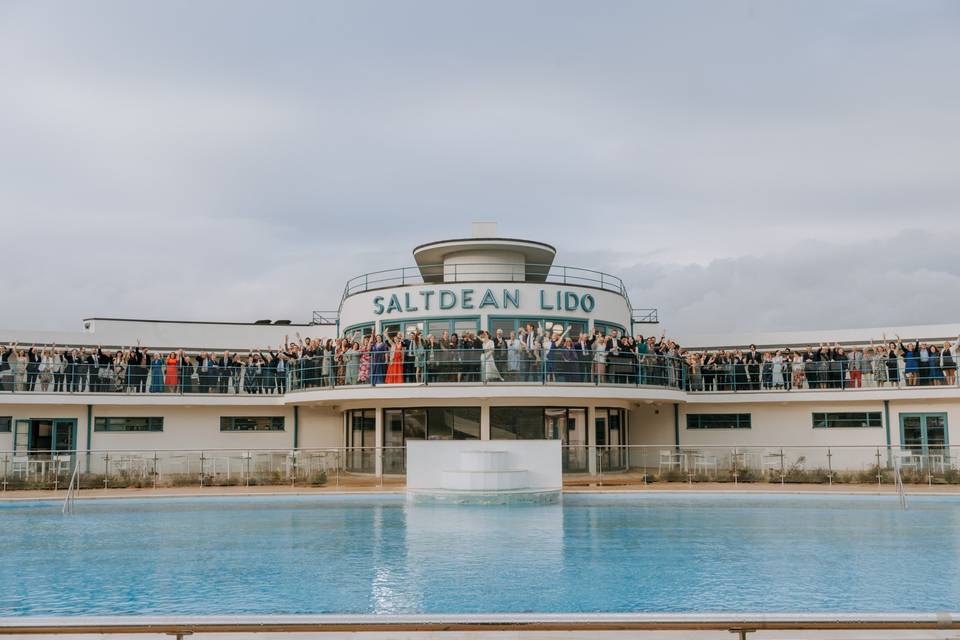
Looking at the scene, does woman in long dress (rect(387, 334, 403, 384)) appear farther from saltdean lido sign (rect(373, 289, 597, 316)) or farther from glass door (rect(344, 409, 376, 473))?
saltdean lido sign (rect(373, 289, 597, 316))

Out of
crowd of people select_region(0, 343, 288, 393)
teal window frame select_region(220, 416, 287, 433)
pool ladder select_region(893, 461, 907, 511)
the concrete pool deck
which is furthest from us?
teal window frame select_region(220, 416, 287, 433)

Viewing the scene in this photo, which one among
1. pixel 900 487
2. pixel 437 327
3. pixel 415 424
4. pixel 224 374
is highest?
pixel 437 327

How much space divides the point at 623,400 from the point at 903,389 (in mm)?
9215

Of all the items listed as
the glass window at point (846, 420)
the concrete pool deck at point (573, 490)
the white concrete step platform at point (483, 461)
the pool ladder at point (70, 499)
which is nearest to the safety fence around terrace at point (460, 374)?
the glass window at point (846, 420)

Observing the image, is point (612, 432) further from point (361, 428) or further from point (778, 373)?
point (361, 428)

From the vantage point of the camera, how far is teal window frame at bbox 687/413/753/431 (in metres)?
32.8

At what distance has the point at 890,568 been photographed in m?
13.1

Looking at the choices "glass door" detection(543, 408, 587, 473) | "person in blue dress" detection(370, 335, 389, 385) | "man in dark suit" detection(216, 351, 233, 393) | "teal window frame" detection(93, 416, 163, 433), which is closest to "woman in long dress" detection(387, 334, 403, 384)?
"person in blue dress" detection(370, 335, 389, 385)

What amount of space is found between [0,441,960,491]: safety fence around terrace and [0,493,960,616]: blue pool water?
2794 mm

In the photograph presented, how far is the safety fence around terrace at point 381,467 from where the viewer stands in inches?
961

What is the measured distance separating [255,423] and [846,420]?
21050 mm

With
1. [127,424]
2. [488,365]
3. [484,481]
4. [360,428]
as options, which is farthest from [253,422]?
[484,481]

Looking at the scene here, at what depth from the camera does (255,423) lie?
32.8 meters

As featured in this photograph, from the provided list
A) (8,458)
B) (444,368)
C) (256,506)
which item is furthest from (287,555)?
(8,458)
